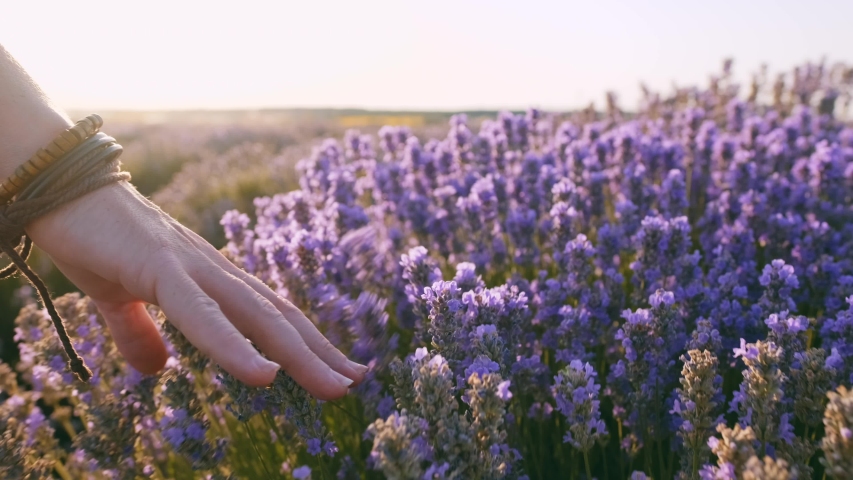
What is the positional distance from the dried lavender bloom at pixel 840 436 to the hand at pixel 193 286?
3.30 ft

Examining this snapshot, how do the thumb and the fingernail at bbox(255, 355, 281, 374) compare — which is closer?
the fingernail at bbox(255, 355, 281, 374)

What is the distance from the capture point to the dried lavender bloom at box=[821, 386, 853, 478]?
3.75ft

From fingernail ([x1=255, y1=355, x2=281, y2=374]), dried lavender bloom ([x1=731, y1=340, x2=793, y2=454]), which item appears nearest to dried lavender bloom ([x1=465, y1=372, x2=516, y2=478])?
fingernail ([x1=255, y1=355, x2=281, y2=374])

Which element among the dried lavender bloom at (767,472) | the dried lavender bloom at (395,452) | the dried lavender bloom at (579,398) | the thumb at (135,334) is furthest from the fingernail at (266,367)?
the dried lavender bloom at (767,472)

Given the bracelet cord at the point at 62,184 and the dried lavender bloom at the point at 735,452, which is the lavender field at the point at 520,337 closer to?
the dried lavender bloom at the point at 735,452

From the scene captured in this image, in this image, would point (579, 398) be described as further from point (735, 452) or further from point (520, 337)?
point (520, 337)

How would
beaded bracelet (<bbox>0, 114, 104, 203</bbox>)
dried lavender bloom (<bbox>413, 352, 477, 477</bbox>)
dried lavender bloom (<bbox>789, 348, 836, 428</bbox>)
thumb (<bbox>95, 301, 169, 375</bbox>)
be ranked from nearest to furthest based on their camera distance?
dried lavender bloom (<bbox>413, 352, 477, 477</bbox>) → dried lavender bloom (<bbox>789, 348, 836, 428</bbox>) → beaded bracelet (<bbox>0, 114, 104, 203</bbox>) → thumb (<bbox>95, 301, 169, 375</bbox>)

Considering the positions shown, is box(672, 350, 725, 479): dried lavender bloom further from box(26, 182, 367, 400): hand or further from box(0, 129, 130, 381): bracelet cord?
box(0, 129, 130, 381): bracelet cord

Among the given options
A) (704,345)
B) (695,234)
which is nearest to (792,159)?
(695,234)

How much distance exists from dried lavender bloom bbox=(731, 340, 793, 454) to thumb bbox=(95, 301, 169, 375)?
173 centimetres

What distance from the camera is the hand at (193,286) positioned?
1415mm

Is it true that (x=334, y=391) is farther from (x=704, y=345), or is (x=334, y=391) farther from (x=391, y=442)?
(x=704, y=345)

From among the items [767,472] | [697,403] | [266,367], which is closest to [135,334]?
[266,367]

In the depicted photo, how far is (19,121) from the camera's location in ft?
5.59
